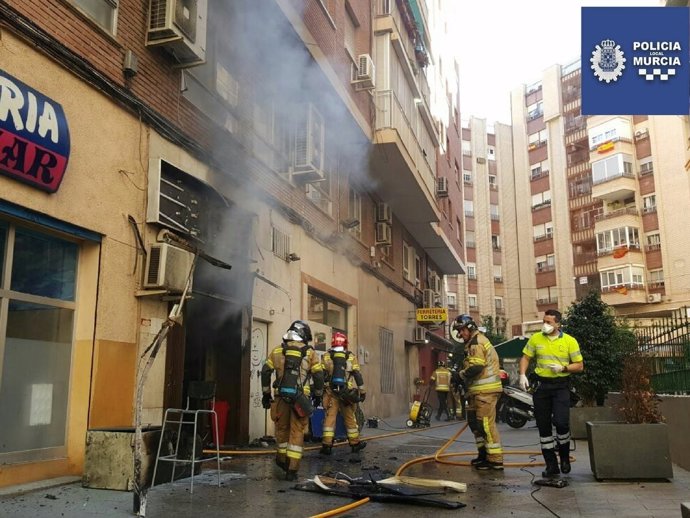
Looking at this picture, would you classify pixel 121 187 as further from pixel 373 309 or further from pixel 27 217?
pixel 373 309

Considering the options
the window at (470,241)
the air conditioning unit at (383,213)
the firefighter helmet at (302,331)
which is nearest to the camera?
the firefighter helmet at (302,331)

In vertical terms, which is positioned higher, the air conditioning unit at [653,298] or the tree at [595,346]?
the air conditioning unit at [653,298]

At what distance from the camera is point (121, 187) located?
6848 millimetres

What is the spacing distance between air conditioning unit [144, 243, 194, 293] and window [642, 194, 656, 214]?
3555 cm

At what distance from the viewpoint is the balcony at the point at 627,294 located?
36250mm

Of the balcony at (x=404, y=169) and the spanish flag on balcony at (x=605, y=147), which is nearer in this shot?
the balcony at (x=404, y=169)

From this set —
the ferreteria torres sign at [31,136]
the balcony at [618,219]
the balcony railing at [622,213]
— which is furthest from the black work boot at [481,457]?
the balcony railing at [622,213]

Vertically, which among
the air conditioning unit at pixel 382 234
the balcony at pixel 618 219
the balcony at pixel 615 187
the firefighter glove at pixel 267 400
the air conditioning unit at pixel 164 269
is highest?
the balcony at pixel 615 187

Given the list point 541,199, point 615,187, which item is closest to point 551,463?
point 615,187

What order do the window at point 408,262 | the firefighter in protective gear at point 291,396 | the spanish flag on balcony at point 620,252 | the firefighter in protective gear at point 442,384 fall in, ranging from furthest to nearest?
the spanish flag on balcony at point 620,252 < the window at point 408,262 < the firefighter in protective gear at point 442,384 < the firefighter in protective gear at point 291,396

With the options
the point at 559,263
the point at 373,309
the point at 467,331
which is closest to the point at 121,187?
the point at 467,331

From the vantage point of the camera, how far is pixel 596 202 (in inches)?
1624

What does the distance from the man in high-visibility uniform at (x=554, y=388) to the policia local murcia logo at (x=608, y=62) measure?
7.95 feet

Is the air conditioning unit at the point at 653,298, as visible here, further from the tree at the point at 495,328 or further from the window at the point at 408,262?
the window at the point at 408,262
